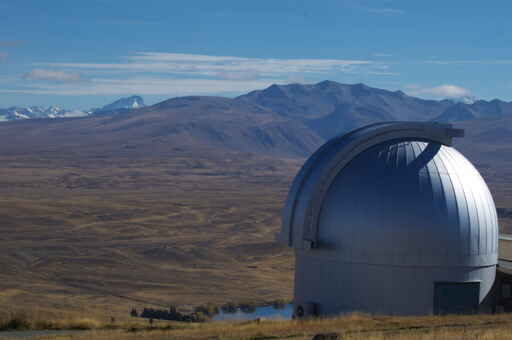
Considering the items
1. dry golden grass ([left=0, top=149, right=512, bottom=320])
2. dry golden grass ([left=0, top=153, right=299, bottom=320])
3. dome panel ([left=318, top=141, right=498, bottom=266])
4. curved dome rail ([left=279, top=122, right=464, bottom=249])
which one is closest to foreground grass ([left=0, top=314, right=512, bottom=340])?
dome panel ([left=318, top=141, right=498, bottom=266])

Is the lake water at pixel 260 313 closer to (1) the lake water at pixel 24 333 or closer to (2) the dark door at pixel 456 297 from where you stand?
(2) the dark door at pixel 456 297

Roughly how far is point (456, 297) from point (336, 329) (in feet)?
18.7

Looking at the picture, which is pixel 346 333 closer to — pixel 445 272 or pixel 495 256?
pixel 445 272

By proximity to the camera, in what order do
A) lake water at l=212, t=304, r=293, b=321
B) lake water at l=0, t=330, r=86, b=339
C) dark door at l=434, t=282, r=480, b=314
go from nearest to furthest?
1. lake water at l=0, t=330, r=86, b=339
2. dark door at l=434, t=282, r=480, b=314
3. lake water at l=212, t=304, r=293, b=321

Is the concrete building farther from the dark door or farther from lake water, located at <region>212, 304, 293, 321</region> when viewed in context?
lake water, located at <region>212, 304, 293, 321</region>

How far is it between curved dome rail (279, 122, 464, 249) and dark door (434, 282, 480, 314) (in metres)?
3.33

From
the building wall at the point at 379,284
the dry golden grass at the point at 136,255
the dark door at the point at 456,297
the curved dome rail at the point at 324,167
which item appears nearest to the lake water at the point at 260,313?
the dry golden grass at the point at 136,255

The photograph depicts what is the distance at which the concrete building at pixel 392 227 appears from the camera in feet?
63.5

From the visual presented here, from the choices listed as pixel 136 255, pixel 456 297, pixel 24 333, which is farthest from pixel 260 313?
pixel 24 333

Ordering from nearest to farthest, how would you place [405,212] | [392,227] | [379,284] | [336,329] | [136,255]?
[336,329], [392,227], [405,212], [379,284], [136,255]

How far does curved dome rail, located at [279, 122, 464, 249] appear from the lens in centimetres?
2006

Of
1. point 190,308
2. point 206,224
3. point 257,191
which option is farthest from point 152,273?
point 257,191

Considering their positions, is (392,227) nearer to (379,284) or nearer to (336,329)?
(379,284)

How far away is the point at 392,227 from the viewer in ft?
63.0
